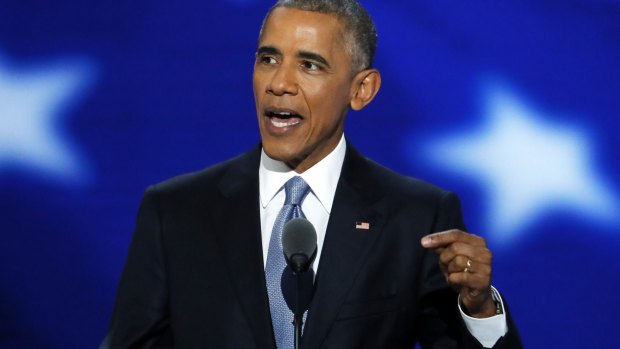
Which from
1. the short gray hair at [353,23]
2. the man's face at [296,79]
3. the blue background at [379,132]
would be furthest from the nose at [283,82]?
the blue background at [379,132]

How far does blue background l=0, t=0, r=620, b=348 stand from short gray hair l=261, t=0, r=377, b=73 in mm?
492

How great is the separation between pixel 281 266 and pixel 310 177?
22 cm

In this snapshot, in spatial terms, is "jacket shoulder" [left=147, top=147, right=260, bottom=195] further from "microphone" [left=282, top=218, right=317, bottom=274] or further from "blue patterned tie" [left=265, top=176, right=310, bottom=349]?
"microphone" [left=282, top=218, right=317, bottom=274]

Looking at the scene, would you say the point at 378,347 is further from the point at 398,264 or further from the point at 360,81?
the point at 360,81

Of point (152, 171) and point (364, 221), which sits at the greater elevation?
point (152, 171)

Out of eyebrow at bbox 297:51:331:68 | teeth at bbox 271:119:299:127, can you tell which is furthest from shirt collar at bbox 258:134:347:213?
eyebrow at bbox 297:51:331:68

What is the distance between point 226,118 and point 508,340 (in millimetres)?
1127

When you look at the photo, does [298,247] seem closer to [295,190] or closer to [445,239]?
[445,239]

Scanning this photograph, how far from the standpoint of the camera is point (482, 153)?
2.82 metres

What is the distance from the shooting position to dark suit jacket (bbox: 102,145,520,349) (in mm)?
2059

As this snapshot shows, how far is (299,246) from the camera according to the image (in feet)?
5.59

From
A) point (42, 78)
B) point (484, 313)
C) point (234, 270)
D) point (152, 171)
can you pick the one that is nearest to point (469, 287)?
point (484, 313)

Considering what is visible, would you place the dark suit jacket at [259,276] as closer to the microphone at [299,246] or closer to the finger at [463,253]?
the finger at [463,253]

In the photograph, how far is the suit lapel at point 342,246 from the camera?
204 cm
